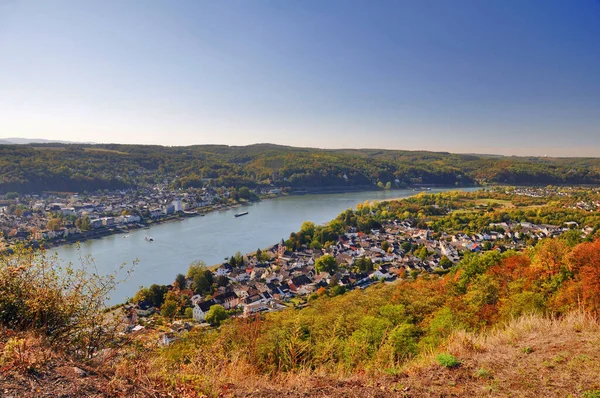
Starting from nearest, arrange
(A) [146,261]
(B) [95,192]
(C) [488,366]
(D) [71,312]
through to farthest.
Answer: (D) [71,312] < (C) [488,366] < (A) [146,261] < (B) [95,192]

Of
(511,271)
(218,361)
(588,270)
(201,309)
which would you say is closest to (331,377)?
(218,361)

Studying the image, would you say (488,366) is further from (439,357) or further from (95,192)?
(95,192)

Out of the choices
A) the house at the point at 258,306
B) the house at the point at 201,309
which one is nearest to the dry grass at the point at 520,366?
the house at the point at 201,309

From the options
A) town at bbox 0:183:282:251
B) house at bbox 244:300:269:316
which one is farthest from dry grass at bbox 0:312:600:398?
town at bbox 0:183:282:251

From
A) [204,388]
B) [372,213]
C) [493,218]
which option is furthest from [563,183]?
[204,388]

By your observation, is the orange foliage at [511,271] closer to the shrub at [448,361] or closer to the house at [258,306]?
the shrub at [448,361]

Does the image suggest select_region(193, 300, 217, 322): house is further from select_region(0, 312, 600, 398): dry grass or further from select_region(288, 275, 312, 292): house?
select_region(0, 312, 600, 398): dry grass
